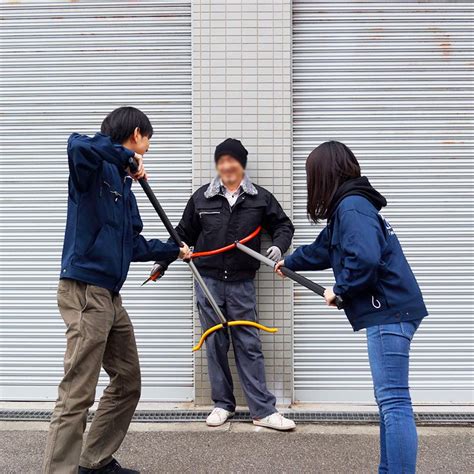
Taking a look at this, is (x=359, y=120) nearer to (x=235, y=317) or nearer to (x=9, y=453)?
(x=235, y=317)

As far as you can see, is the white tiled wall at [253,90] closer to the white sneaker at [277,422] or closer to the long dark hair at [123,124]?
the white sneaker at [277,422]

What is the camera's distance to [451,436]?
452 cm

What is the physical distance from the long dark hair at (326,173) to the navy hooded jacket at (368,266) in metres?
0.08

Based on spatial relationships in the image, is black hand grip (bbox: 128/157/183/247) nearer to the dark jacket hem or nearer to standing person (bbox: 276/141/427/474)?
standing person (bbox: 276/141/427/474)

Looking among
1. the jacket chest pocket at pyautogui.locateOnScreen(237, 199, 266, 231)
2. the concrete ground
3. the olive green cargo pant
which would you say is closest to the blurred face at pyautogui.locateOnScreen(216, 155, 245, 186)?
the jacket chest pocket at pyautogui.locateOnScreen(237, 199, 266, 231)

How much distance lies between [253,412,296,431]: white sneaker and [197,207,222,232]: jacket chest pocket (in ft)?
4.91

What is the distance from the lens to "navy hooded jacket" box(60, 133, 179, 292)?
327cm

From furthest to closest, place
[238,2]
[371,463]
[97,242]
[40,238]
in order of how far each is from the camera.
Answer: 1. [40,238]
2. [238,2]
3. [371,463]
4. [97,242]

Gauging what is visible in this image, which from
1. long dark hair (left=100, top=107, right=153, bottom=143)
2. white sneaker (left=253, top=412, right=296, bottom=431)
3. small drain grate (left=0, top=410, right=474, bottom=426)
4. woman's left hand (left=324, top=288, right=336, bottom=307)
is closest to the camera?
woman's left hand (left=324, top=288, right=336, bottom=307)

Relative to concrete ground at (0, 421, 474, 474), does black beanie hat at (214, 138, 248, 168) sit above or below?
above

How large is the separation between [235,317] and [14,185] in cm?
231

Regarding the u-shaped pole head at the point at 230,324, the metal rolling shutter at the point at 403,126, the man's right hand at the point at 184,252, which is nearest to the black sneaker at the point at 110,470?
the u-shaped pole head at the point at 230,324

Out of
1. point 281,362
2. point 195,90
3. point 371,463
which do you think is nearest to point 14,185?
A: point 195,90

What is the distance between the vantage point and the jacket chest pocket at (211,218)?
4805mm
